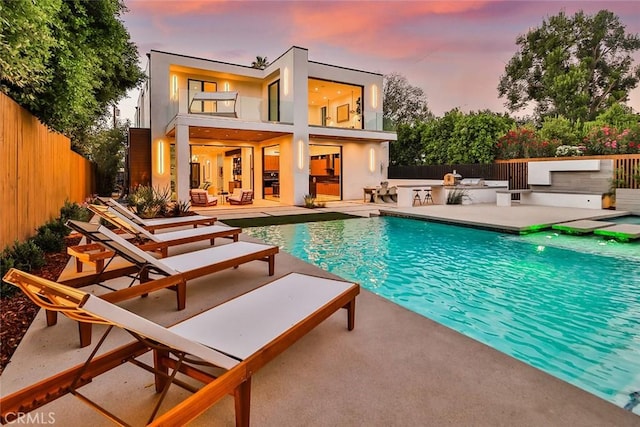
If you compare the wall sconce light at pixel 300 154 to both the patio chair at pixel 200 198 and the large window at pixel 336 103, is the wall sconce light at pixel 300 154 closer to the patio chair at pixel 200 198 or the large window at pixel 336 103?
the large window at pixel 336 103

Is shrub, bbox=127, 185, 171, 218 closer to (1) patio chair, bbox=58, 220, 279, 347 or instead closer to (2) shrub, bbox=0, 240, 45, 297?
(2) shrub, bbox=0, 240, 45, 297

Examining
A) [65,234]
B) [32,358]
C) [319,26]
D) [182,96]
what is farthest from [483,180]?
[32,358]

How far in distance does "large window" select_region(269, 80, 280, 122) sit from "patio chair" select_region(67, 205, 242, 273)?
35.3 ft

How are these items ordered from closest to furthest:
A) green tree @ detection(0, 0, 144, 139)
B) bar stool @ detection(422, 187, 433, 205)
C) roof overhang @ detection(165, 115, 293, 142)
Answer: green tree @ detection(0, 0, 144, 139)
roof overhang @ detection(165, 115, 293, 142)
bar stool @ detection(422, 187, 433, 205)

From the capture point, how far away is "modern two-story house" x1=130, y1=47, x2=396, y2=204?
45.0 ft

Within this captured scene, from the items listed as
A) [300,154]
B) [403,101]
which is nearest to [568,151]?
[300,154]

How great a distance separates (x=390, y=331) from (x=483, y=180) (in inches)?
570

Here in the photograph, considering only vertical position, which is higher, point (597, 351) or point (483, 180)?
point (483, 180)

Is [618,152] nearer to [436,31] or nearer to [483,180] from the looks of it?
[483,180]

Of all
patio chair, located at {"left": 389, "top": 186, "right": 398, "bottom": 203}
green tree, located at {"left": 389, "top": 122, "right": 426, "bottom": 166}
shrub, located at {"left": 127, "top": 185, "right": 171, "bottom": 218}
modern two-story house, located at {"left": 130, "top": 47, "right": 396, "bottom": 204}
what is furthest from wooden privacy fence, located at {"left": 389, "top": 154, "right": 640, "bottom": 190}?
shrub, located at {"left": 127, "top": 185, "right": 171, "bottom": 218}

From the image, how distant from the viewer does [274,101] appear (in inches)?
667

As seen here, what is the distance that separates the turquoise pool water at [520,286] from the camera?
2891 millimetres

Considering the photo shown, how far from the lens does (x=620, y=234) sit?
23.6 feet

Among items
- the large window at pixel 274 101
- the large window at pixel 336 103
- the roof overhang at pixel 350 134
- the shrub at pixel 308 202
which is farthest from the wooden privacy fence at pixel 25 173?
the large window at pixel 336 103
